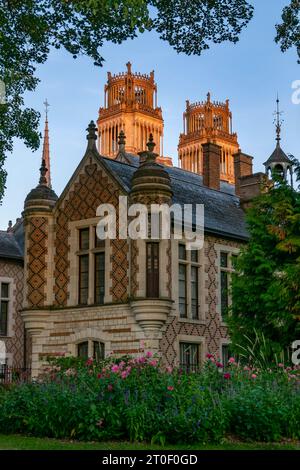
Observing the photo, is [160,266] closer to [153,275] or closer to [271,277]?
[153,275]

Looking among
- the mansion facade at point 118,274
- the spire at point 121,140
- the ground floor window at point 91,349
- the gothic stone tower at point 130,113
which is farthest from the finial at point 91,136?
the gothic stone tower at point 130,113

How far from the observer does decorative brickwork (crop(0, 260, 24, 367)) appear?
30719 mm

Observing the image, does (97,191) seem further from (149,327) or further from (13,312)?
(13,312)

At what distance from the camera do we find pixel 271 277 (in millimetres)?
18984

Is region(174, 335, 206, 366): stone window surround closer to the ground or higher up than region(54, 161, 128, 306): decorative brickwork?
closer to the ground

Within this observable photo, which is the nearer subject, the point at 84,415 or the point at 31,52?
the point at 84,415

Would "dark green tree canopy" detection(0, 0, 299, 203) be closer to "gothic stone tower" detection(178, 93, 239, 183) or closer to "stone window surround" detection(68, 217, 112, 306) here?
"stone window surround" detection(68, 217, 112, 306)

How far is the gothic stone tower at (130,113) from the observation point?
116000mm

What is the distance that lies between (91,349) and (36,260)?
3.63 meters

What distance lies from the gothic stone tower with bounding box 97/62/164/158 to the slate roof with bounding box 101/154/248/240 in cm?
8205

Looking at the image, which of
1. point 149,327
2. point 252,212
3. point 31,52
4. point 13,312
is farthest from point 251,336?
point 13,312

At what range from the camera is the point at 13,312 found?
102 feet

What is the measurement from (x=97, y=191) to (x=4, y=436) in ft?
45.2

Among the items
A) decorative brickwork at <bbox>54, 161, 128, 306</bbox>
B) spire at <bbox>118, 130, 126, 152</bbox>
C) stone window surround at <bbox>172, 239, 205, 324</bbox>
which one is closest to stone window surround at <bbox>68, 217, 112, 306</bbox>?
decorative brickwork at <bbox>54, 161, 128, 306</bbox>
